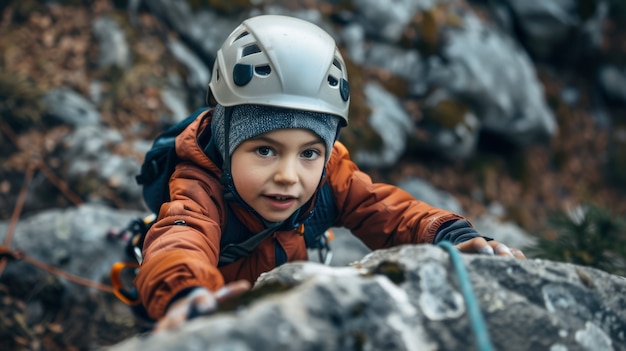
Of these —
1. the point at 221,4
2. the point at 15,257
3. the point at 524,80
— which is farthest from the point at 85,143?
the point at 524,80

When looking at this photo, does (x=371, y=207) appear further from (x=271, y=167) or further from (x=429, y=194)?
(x=429, y=194)

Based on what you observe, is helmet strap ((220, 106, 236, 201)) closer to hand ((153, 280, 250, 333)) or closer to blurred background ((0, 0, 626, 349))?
hand ((153, 280, 250, 333))

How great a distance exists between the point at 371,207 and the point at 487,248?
111 centimetres

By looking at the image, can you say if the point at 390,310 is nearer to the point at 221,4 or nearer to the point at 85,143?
the point at 85,143

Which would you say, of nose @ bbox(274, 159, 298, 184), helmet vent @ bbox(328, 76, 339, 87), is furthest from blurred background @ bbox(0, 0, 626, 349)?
nose @ bbox(274, 159, 298, 184)

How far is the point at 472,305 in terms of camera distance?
2.07 m

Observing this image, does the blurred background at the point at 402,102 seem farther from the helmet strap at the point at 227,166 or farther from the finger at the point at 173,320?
the finger at the point at 173,320

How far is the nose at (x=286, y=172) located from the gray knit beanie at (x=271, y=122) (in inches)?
7.1

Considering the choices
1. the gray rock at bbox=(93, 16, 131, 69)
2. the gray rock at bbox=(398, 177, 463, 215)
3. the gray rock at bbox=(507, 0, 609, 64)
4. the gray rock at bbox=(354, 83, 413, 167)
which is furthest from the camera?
the gray rock at bbox=(507, 0, 609, 64)

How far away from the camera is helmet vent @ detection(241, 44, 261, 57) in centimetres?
332

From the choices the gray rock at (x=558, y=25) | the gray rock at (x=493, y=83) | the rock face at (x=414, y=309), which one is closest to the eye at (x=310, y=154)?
the rock face at (x=414, y=309)

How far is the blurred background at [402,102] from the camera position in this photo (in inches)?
256

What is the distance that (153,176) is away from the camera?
151 inches

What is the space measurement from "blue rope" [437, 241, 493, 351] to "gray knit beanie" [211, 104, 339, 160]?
1093 mm
